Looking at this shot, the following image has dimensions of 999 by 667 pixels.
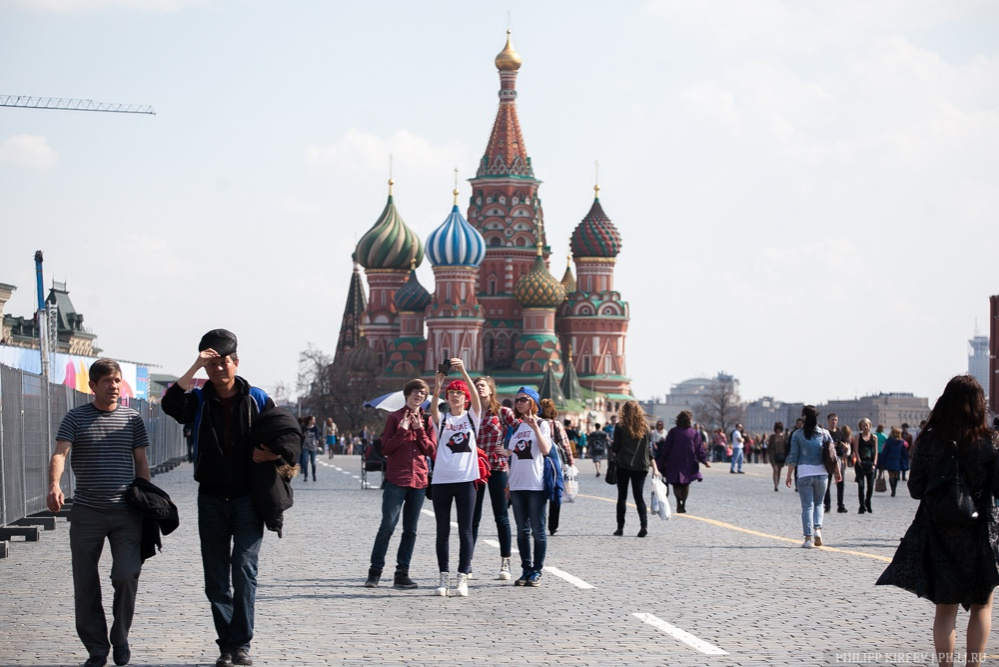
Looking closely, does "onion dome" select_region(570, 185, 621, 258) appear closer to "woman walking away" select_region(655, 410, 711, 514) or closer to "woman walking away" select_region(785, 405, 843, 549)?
"woman walking away" select_region(655, 410, 711, 514)

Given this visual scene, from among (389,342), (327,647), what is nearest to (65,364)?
(327,647)

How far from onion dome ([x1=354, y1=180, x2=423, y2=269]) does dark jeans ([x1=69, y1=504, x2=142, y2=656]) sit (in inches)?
4654

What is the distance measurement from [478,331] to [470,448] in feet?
346

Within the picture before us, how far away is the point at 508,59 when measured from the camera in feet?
400

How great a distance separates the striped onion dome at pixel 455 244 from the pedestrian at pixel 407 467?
103 metres

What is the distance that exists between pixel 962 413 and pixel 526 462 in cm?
537

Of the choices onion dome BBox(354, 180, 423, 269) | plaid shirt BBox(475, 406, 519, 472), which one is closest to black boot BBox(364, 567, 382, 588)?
plaid shirt BBox(475, 406, 519, 472)

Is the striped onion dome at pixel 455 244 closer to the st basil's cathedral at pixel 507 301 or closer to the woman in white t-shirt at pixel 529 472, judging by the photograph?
the st basil's cathedral at pixel 507 301

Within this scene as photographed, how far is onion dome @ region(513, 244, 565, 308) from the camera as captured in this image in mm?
117562

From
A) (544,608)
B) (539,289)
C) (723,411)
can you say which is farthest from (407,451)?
(723,411)

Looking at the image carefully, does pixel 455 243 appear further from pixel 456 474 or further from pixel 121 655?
pixel 121 655

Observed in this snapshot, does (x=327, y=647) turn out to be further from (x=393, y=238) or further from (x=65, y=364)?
(x=393, y=238)

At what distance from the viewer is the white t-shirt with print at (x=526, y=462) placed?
41.8 ft

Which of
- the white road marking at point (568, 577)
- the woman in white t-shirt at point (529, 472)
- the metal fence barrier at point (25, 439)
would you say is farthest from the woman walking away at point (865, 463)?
the woman in white t-shirt at point (529, 472)
